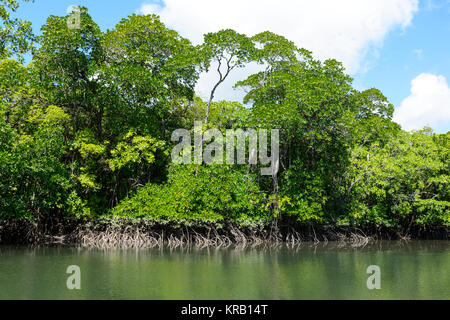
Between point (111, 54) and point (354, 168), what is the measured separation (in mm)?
11862

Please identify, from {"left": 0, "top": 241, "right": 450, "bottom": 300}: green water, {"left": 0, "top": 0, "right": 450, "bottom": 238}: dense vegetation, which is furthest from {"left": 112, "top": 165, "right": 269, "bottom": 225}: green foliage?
{"left": 0, "top": 241, "right": 450, "bottom": 300}: green water

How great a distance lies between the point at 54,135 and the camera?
13969 millimetres

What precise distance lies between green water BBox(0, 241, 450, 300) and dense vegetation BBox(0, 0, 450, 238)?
83.3 inches

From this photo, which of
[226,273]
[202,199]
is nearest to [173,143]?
[202,199]

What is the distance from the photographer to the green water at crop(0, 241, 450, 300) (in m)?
7.29

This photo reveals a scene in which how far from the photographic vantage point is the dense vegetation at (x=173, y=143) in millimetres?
14758

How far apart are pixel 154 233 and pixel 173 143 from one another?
4.54 metres

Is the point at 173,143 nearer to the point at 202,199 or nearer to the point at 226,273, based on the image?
the point at 202,199

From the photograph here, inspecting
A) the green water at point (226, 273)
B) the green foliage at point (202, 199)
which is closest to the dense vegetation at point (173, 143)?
the green foliage at point (202, 199)

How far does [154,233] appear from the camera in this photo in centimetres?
1587

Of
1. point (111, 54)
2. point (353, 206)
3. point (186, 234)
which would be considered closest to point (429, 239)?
point (353, 206)

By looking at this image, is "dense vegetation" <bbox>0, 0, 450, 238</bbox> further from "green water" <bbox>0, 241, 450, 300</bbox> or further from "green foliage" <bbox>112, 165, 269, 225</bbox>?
"green water" <bbox>0, 241, 450, 300</bbox>

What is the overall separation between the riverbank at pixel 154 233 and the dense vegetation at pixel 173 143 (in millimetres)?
471

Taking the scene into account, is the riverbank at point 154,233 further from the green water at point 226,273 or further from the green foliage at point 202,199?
the green water at point 226,273
